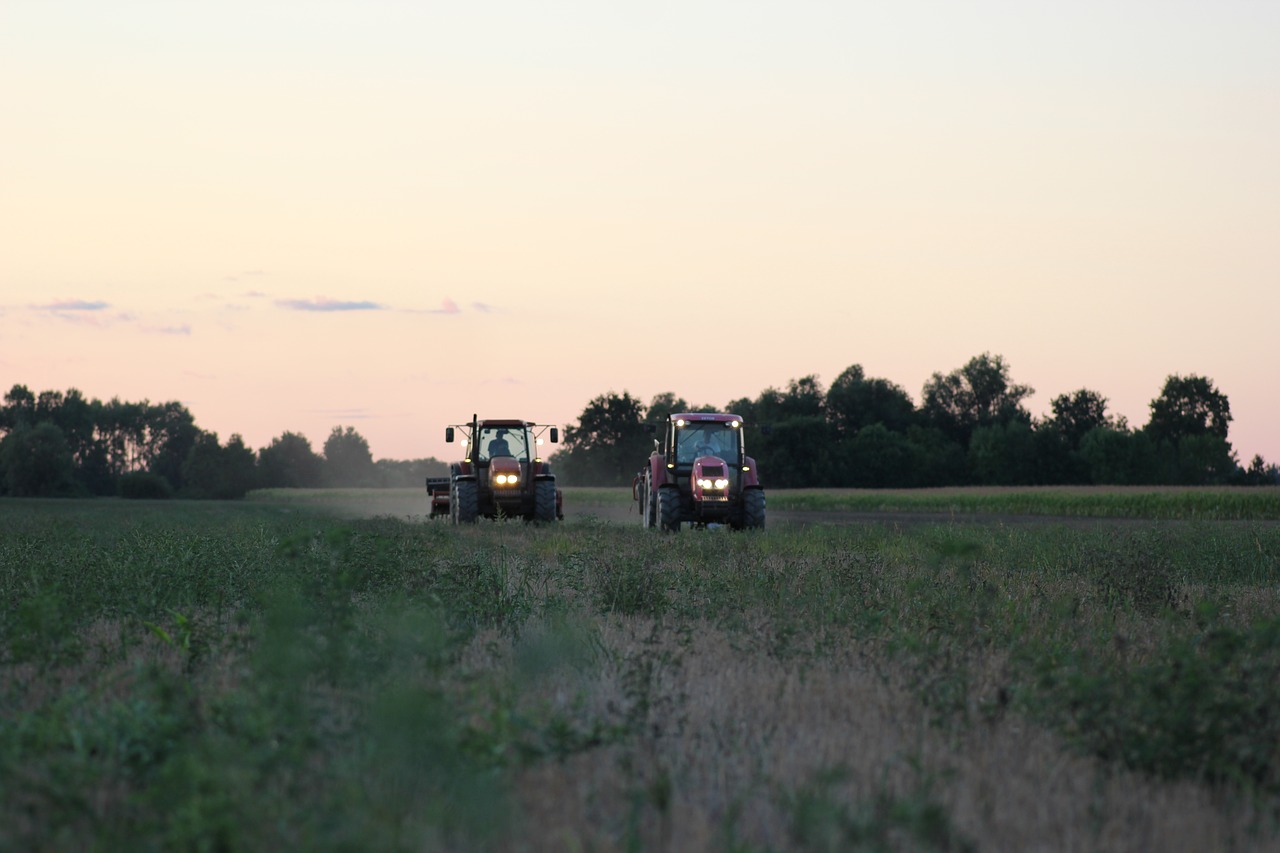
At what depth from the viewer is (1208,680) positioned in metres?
5.54

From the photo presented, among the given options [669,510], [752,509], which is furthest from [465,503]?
[752,509]

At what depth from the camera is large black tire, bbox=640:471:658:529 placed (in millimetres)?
23578

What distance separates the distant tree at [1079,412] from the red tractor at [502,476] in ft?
291

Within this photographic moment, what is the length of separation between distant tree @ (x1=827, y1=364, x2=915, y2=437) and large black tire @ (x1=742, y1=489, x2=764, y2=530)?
296 ft

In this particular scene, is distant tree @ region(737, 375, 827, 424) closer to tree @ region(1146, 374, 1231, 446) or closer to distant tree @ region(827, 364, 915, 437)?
distant tree @ region(827, 364, 915, 437)

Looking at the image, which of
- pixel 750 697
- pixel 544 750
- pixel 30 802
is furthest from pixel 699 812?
pixel 30 802

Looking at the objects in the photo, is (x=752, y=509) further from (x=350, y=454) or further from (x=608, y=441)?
(x=350, y=454)

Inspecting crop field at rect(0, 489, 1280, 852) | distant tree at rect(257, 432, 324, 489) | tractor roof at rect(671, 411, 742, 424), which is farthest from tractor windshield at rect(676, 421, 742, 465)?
distant tree at rect(257, 432, 324, 489)

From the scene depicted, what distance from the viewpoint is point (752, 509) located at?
22.5 m

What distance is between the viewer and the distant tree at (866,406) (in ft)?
371

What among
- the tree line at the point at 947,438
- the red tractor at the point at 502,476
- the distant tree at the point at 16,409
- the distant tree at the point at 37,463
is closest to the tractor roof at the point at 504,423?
the red tractor at the point at 502,476

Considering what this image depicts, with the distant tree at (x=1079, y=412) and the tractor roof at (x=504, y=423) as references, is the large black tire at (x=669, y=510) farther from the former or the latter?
the distant tree at (x=1079, y=412)

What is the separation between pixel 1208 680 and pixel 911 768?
1655mm

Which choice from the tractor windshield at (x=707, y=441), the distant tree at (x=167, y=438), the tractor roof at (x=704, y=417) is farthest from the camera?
the distant tree at (x=167, y=438)
